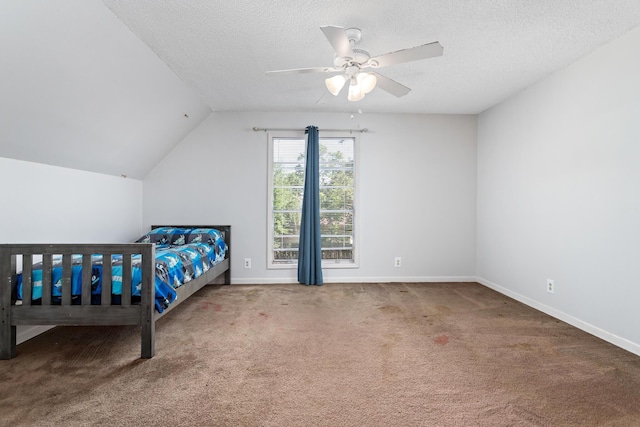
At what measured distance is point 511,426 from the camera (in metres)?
1.39

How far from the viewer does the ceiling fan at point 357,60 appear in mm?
1774

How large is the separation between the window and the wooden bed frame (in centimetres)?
215

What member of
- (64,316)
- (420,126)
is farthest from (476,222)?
(64,316)

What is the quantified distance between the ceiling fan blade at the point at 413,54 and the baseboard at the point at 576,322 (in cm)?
241

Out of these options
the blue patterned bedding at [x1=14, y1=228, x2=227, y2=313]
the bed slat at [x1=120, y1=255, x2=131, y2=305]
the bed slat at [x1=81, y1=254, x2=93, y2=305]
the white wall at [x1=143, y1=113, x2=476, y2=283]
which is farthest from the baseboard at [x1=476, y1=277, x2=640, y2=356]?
the bed slat at [x1=81, y1=254, x2=93, y2=305]

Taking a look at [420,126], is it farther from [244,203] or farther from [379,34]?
[244,203]

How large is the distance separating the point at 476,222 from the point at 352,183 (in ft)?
5.80

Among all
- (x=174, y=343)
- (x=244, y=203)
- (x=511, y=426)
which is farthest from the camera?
(x=244, y=203)

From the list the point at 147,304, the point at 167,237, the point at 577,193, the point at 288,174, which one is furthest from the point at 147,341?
the point at 577,193

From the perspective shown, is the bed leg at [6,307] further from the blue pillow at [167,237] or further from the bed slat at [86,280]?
the blue pillow at [167,237]

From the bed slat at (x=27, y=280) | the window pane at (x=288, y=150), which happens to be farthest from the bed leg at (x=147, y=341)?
the window pane at (x=288, y=150)

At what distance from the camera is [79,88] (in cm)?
221

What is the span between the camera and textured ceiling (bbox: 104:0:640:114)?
6.40 feet

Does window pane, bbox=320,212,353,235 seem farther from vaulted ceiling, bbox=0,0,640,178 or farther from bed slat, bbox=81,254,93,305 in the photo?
bed slat, bbox=81,254,93,305
